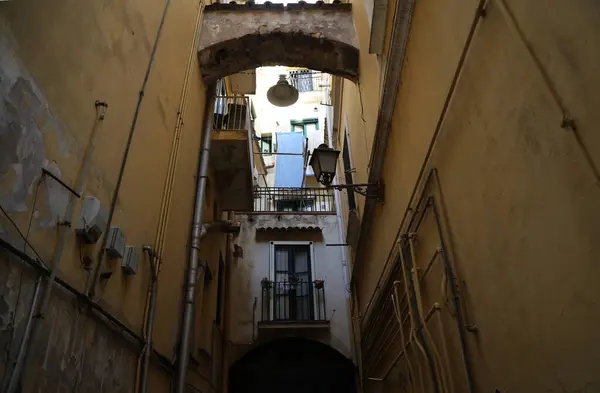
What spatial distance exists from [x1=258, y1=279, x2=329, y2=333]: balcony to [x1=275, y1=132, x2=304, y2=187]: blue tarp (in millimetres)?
6240

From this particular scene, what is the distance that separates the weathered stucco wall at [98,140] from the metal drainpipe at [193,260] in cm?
14

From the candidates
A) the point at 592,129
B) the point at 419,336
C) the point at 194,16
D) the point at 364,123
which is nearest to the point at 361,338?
the point at 364,123

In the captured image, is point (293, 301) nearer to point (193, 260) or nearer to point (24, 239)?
point (193, 260)

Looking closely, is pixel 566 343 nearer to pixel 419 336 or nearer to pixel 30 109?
pixel 419 336

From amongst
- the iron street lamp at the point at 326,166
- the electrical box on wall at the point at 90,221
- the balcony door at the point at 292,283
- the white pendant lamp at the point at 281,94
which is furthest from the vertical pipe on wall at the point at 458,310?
the balcony door at the point at 292,283

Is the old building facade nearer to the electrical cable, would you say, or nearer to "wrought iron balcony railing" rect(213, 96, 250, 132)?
the electrical cable

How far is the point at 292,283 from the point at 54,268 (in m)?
8.98

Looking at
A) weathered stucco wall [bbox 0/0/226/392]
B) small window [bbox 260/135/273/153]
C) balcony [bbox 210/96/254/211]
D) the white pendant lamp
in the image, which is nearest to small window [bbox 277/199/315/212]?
balcony [bbox 210/96/254/211]

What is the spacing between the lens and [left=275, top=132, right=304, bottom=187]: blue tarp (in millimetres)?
17513

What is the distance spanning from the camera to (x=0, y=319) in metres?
2.46

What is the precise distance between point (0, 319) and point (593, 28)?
3.05 meters

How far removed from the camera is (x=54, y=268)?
2971mm

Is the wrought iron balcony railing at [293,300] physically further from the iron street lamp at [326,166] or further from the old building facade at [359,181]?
the iron street lamp at [326,166]

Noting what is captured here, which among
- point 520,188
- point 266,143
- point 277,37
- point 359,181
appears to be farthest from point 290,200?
point 520,188
